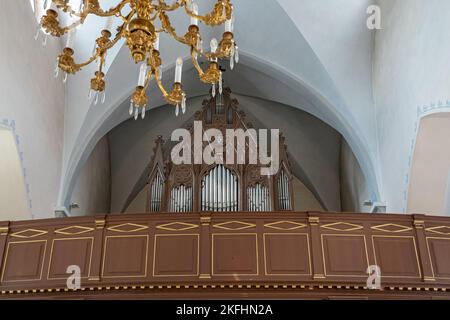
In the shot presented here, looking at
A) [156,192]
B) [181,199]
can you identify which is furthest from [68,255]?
[156,192]

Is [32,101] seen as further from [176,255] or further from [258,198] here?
[258,198]

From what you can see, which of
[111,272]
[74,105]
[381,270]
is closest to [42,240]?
[111,272]

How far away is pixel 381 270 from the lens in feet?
30.2

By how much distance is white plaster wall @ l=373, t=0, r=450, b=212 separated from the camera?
9547 millimetres

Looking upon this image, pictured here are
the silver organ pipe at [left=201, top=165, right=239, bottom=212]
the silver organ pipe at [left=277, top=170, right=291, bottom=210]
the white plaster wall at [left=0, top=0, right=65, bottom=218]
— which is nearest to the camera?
→ the white plaster wall at [left=0, top=0, right=65, bottom=218]

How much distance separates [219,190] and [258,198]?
3.19ft

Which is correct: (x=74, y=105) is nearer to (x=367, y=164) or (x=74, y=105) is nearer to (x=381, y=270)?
(x=367, y=164)

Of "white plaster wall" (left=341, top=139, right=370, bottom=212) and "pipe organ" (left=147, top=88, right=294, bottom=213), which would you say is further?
"white plaster wall" (left=341, top=139, right=370, bottom=212)

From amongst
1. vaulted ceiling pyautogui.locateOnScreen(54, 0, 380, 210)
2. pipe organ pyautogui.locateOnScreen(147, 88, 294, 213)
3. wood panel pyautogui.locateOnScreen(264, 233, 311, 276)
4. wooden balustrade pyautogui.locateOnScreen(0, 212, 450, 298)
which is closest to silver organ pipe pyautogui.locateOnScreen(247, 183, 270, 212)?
pipe organ pyautogui.locateOnScreen(147, 88, 294, 213)

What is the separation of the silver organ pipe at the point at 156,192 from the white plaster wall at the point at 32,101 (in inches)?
91.2

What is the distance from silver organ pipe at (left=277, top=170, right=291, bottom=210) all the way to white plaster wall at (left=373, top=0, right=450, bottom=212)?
90.9 inches

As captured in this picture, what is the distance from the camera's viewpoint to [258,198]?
535 inches

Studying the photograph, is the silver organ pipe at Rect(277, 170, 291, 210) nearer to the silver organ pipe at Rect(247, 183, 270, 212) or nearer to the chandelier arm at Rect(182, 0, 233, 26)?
the silver organ pipe at Rect(247, 183, 270, 212)

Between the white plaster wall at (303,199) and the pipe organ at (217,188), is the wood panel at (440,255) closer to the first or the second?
the pipe organ at (217,188)
